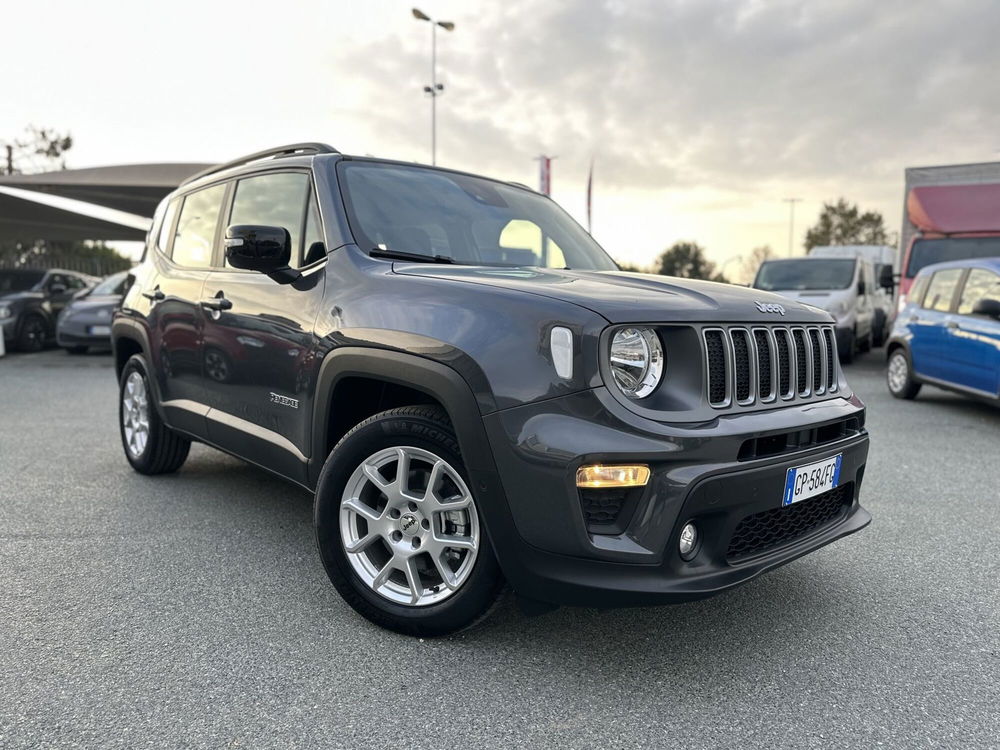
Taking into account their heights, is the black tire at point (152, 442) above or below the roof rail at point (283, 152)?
below

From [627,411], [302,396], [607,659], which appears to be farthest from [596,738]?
[302,396]

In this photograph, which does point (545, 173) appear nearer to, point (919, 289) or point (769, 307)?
point (919, 289)

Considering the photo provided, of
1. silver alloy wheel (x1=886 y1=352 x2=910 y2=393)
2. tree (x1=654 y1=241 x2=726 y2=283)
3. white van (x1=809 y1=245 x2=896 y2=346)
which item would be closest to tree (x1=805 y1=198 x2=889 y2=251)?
white van (x1=809 y1=245 x2=896 y2=346)

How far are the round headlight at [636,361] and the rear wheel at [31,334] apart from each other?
14.8 metres

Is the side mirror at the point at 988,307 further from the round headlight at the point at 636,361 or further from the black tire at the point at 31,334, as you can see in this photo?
the black tire at the point at 31,334

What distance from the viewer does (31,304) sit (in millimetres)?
14445

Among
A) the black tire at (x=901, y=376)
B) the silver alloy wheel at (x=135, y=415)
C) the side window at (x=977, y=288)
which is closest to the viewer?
the silver alloy wheel at (x=135, y=415)

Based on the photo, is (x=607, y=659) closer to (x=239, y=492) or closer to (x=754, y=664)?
(x=754, y=664)

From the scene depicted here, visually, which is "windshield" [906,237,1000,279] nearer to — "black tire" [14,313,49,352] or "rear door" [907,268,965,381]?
"rear door" [907,268,965,381]

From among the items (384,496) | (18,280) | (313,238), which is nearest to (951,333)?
(313,238)

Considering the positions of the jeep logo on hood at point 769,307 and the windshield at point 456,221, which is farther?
the windshield at point 456,221

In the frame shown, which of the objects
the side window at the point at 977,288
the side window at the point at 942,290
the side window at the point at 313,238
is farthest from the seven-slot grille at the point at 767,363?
the side window at the point at 942,290

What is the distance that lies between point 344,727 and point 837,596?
206 cm

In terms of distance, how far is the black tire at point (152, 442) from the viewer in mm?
4703
